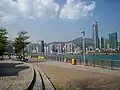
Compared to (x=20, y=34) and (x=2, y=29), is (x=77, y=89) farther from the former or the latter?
(x=20, y=34)

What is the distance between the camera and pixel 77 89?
14.3 meters

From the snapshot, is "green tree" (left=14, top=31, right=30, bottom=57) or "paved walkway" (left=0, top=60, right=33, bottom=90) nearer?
"paved walkway" (left=0, top=60, right=33, bottom=90)

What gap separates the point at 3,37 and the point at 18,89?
2543 inches

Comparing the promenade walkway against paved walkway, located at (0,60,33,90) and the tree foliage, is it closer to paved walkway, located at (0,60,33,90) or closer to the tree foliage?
paved walkway, located at (0,60,33,90)

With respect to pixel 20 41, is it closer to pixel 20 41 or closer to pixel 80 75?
pixel 20 41

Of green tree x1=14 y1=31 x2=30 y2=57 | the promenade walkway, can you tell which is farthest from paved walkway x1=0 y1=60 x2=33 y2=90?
green tree x1=14 y1=31 x2=30 y2=57

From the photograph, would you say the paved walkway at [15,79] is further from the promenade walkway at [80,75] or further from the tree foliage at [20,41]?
the tree foliage at [20,41]

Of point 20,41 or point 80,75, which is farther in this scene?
point 20,41

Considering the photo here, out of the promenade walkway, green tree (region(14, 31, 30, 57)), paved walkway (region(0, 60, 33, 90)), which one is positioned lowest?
paved walkway (region(0, 60, 33, 90))

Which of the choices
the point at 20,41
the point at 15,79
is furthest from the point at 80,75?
the point at 20,41

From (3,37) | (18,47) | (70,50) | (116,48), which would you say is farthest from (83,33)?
(70,50)

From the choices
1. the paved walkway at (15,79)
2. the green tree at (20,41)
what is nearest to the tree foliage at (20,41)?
the green tree at (20,41)

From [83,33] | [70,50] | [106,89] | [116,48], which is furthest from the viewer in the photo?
[70,50]

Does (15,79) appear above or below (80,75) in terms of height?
below
